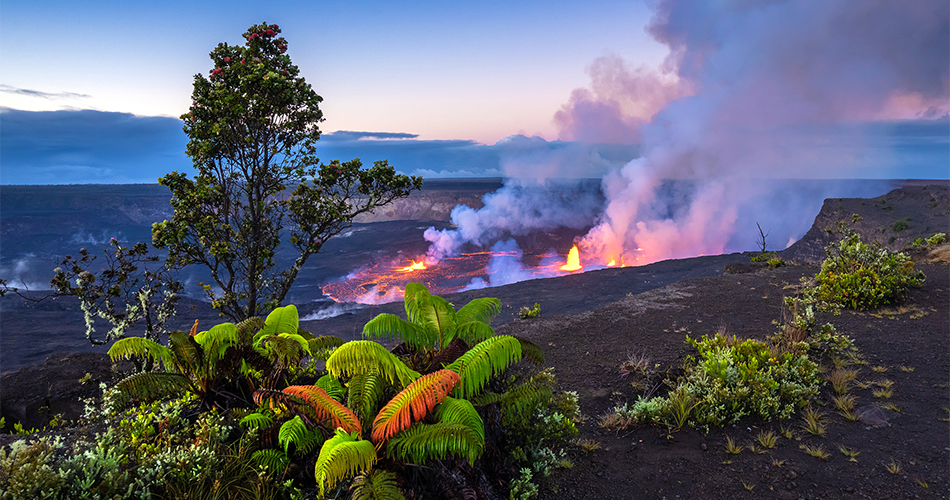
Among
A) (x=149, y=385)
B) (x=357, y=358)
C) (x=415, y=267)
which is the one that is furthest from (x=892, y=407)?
(x=415, y=267)

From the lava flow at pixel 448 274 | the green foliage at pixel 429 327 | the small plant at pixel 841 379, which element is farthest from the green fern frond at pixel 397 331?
the lava flow at pixel 448 274

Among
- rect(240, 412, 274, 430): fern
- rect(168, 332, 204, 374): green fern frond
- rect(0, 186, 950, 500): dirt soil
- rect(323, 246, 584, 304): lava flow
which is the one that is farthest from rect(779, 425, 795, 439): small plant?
rect(323, 246, 584, 304): lava flow

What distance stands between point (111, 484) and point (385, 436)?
6.96 feet

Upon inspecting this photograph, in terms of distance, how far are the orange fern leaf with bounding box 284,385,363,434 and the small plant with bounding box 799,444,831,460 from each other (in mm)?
4934

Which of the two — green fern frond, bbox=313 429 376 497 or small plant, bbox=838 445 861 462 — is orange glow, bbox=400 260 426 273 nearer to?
small plant, bbox=838 445 861 462

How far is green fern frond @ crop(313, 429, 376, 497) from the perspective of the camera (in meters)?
3.03

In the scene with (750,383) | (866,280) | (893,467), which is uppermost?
(866,280)

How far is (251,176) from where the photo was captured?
8.90 metres

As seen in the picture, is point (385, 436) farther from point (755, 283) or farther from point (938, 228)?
point (938, 228)

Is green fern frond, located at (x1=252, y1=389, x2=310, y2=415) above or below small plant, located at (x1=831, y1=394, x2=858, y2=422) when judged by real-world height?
above

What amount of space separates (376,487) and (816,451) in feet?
15.9

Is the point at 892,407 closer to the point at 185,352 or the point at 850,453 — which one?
the point at 850,453

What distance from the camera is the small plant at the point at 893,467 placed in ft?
14.2

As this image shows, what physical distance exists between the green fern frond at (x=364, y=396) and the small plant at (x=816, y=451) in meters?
4.82
